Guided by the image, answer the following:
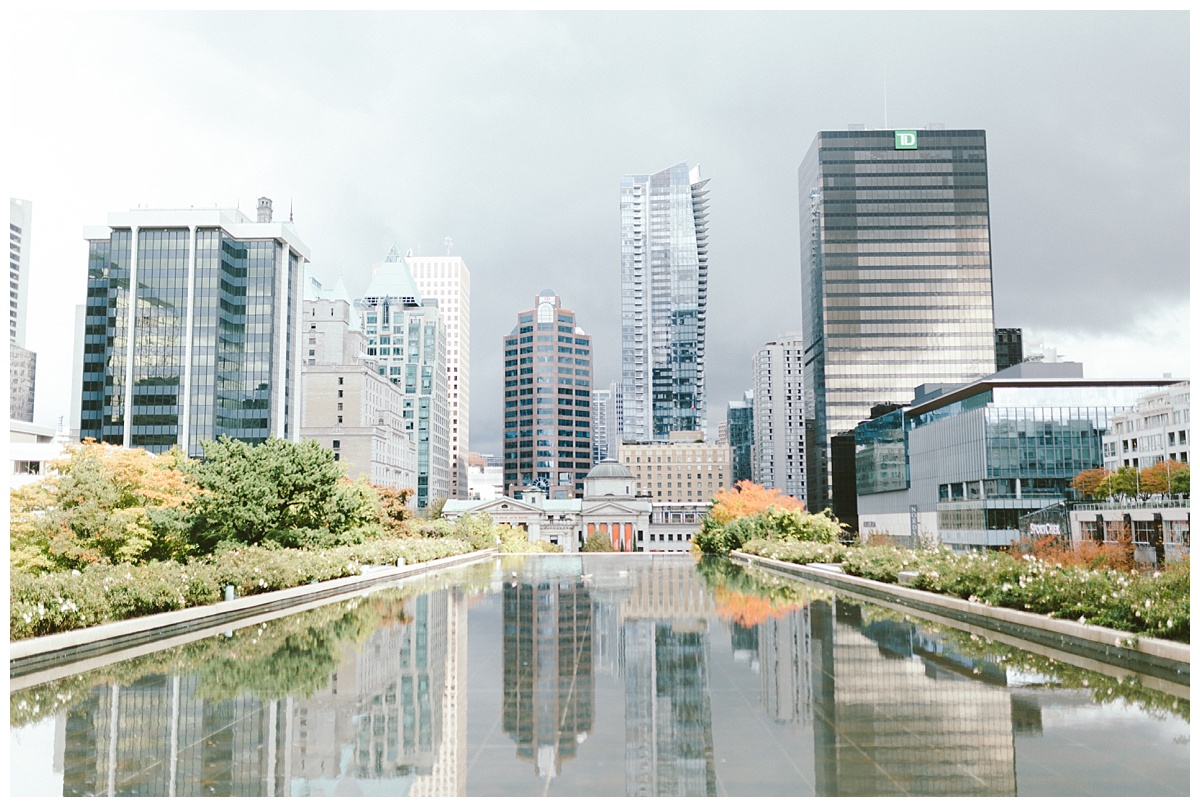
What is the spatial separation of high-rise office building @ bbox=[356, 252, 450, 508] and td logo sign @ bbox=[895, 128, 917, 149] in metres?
94.2

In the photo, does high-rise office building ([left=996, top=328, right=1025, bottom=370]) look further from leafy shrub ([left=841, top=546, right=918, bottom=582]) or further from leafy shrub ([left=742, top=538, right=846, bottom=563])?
leafy shrub ([left=841, top=546, right=918, bottom=582])

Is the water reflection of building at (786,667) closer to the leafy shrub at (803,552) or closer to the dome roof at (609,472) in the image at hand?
the leafy shrub at (803,552)

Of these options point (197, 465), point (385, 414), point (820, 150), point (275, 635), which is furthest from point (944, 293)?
point (275, 635)

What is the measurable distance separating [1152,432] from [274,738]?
8517 centimetres

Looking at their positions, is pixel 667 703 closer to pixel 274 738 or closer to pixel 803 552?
pixel 274 738

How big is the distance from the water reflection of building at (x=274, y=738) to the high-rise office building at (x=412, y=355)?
155 m

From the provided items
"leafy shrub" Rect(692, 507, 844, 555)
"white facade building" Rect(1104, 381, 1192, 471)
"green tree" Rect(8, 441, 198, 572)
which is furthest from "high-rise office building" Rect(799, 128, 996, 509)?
"green tree" Rect(8, 441, 198, 572)

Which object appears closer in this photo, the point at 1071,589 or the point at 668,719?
the point at 668,719

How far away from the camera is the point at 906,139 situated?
132 metres

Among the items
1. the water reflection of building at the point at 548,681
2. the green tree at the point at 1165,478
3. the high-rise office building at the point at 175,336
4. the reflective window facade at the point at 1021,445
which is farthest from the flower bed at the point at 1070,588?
the high-rise office building at the point at 175,336

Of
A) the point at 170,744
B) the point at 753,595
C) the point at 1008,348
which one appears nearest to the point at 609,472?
the point at 1008,348

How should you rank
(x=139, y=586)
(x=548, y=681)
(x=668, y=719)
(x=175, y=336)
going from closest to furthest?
(x=668, y=719) < (x=548, y=681) < (x=139, y=586) < (x=175, y=336)

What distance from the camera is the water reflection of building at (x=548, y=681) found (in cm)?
855

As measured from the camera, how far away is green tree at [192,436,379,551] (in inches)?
1185
